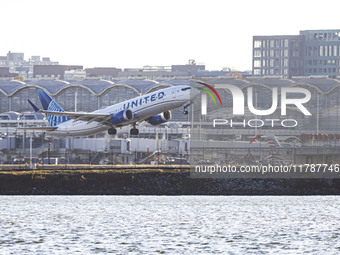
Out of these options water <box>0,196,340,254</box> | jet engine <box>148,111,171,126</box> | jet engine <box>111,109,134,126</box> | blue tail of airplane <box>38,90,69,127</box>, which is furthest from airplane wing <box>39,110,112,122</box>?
water <box>0,196,340,254</box>

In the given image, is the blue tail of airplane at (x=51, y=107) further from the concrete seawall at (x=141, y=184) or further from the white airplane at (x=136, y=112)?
the concrete seawall at (x=141, y=184)

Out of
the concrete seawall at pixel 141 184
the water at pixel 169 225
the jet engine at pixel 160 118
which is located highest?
the jet engine at pixel 160 118

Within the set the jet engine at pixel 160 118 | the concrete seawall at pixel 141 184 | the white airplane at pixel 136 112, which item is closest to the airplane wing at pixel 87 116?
the white airplane at pixel 136 112

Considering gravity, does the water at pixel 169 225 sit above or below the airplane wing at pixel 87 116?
below

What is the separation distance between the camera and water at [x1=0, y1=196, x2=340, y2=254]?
73.8m

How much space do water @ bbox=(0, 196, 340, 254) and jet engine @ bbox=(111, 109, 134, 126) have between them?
2222 centimetres

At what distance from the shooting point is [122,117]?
460 feet

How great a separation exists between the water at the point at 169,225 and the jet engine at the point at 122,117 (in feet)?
72.9

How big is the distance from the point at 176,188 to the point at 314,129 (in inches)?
2423

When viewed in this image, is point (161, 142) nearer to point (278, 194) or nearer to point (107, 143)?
point (107, 143)

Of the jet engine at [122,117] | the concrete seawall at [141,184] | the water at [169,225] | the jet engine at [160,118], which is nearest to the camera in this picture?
the water at [169,225]

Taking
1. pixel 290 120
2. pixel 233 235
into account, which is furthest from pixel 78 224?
pixel 290 120

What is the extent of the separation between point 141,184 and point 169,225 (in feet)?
104

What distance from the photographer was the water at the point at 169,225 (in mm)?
73750
